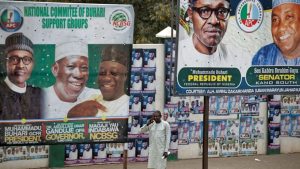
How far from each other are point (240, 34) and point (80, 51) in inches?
89.6

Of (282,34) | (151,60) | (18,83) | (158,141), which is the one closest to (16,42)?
(18,83)

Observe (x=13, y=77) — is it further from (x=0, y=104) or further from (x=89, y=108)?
(x=89, y=108)

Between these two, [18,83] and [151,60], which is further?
[151,60]

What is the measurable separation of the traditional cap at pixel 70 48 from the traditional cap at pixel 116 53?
1.01 feet

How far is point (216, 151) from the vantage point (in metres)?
12.4

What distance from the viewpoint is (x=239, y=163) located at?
1202 cm

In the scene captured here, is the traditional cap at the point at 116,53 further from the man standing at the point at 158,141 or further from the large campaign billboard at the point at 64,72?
the man standing at the point at 158,141

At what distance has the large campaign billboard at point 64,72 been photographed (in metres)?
6.86

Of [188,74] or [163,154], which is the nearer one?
[188,74]

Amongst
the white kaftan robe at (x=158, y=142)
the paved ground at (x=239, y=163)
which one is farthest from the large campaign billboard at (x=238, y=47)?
→ the paved ground at (x=239, y=163)

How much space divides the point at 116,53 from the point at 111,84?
436mm

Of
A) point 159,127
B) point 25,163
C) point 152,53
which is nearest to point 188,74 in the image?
point 159,127

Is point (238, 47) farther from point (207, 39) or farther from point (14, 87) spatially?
point (14, 87)

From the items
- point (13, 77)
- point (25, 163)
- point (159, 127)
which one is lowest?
point (25, 163)
